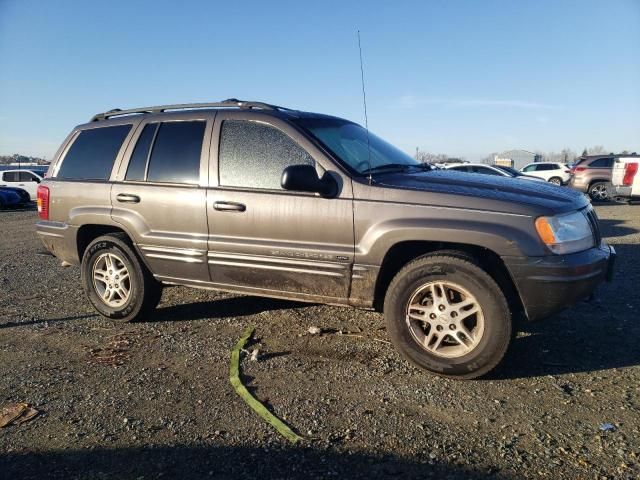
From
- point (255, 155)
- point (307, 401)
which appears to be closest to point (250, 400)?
point (307, 401)

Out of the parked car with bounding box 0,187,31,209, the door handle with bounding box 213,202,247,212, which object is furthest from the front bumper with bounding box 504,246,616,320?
the parked car with bounding box 0,187,31,209

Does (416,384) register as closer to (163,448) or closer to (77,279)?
(163,448)

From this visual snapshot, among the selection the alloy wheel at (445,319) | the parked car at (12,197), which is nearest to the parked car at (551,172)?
the alloy wheel at (445,319)

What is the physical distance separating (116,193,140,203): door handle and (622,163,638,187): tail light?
15238mm

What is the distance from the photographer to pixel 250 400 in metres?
3.07

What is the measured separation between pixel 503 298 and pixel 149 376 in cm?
249

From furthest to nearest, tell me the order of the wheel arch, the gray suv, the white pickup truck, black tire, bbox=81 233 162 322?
the white pickup truck, black tire, bbox=81 233 162 322, the wheel arch, the gray suv

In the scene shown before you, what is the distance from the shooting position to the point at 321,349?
3936mm

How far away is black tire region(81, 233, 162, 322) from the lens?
4.55 metres

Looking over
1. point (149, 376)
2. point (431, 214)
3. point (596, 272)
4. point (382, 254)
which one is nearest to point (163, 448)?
point (149, 376)

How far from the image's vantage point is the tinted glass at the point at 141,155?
4488 millimetres

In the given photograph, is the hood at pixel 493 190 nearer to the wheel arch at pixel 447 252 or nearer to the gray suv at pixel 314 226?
the gray suv at pixel 314 226

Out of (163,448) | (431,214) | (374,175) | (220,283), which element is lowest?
(163,448)

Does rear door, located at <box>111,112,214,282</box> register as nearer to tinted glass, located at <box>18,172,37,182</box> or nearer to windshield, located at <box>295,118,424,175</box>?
windshield, located at <box>295,118,424,175</box>
